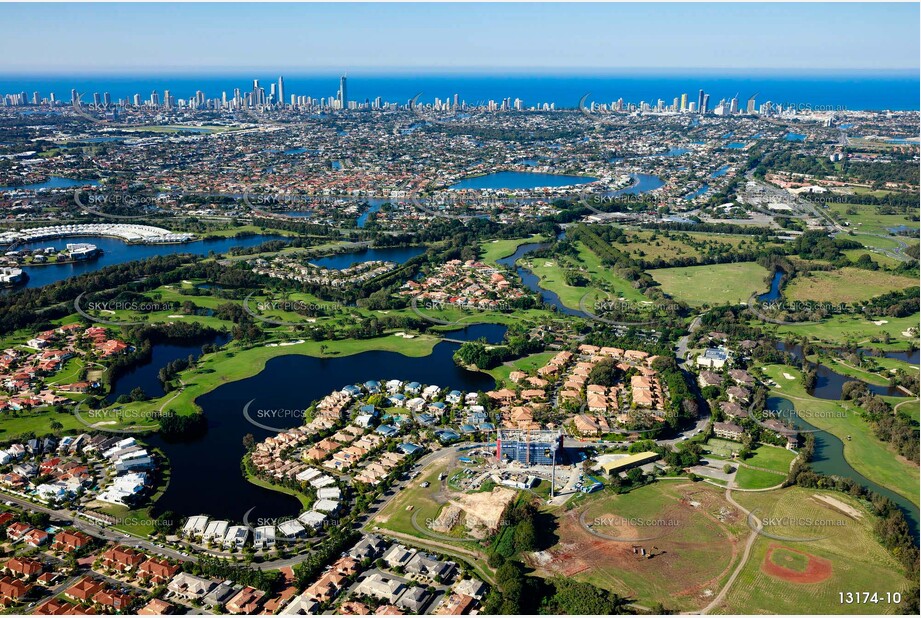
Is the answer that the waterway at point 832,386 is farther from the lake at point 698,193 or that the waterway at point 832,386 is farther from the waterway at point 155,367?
the lake at point 698,193

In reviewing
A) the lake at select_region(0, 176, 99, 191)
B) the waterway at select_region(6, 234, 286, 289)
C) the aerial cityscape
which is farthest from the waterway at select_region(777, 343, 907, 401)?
the lake at select_region(0, 176, 99, 191)

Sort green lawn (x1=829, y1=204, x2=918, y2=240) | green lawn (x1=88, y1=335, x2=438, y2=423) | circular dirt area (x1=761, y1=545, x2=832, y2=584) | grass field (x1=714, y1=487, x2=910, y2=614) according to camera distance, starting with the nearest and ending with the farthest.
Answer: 1. grass field (x1=714, y1=487, x2=910, y2=614)
2. circular dirt area (x1=761, y1=545, x2=832, y2=584)
3. green lawn (x1=88, y1=335, x2=438, y2=423)
4. green lawn (x1=829, y1=204, x2=918, y2=240)

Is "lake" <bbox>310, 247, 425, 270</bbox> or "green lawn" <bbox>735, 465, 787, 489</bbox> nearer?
"green lawn" <bbox>735, 465, 787, 489</bbox>

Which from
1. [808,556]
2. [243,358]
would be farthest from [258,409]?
[808,556]


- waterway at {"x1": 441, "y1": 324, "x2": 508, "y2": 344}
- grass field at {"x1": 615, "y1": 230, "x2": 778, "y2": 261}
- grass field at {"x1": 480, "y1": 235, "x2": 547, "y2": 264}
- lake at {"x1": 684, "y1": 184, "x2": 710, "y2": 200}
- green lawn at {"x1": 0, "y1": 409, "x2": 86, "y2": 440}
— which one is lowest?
green lawn at {"x1": 0, "y1": 409, "x2": 86, "y2": 440}

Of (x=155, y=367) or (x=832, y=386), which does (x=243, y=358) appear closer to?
(x=155, y=367)

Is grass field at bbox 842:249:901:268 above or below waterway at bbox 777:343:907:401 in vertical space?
above

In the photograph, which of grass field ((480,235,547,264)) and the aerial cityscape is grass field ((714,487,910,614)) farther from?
grass field ((480,235,547,264))
